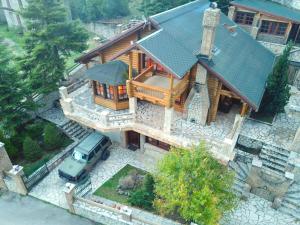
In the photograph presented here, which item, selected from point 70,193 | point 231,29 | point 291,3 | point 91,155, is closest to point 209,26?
point 231,29

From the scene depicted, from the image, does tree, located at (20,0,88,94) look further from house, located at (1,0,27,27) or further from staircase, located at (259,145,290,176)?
house, located at (1,0,27,27)

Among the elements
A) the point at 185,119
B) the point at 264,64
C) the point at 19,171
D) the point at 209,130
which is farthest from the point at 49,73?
the point at 264,64

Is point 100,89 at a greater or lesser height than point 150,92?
lesser

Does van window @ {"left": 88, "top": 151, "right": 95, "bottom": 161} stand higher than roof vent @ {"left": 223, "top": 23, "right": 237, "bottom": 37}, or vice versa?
roof vent @ {"left": 223, "top": 23, "right": 237, "bottom": 37}

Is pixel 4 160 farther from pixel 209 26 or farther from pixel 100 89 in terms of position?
pixel 209 26

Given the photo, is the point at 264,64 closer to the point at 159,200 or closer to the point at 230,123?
the point at 230,123

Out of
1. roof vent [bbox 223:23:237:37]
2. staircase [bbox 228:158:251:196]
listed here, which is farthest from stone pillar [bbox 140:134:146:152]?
roof vent [bbox 223:23:237:37]
